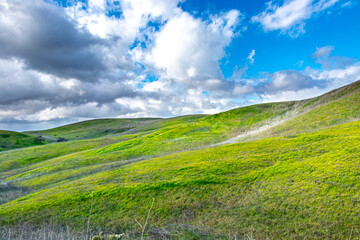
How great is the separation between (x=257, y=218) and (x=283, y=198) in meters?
3.18

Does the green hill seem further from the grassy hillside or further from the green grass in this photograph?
the grassy hillside

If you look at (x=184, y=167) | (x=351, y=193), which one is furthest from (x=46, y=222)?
(x=351, y=193)

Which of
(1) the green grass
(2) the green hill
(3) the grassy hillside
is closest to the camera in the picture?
(2) the green hill

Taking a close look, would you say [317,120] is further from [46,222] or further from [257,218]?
[46,222]

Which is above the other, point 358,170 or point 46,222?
point 358,170

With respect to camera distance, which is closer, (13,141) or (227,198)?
(227,198)

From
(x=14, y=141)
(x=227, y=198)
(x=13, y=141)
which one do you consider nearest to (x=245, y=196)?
(x=227, y=198)

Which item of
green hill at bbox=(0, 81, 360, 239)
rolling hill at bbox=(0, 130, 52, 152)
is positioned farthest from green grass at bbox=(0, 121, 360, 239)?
rolling hill at bbox=(0, 130, 52, 152)

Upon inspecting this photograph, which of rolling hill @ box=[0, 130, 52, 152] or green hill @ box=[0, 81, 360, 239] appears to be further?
rolling hill @ box=[0, 130, 52, 152]

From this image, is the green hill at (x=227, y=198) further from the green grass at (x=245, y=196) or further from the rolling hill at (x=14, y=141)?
the rolling hill at (x=14, y=141)

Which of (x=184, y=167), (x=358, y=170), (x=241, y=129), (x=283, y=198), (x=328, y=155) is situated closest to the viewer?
(x=283, y=198)

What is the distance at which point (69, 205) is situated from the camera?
20344 mm

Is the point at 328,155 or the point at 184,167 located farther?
the point at 184,167

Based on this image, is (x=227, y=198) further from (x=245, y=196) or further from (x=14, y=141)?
(x=14, y=141)
